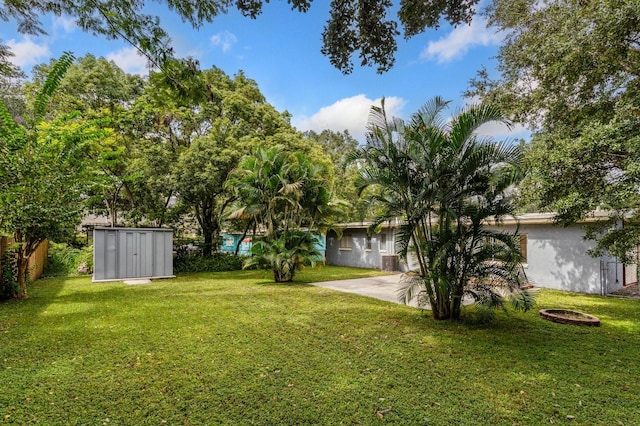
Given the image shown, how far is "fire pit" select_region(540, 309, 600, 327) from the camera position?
21.2 feet

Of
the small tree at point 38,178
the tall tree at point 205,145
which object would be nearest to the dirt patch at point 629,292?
the tall tree at point 205,145

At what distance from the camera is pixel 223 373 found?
409cm

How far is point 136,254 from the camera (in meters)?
12.5

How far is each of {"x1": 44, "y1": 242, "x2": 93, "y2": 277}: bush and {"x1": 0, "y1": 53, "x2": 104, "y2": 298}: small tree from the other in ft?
17.5

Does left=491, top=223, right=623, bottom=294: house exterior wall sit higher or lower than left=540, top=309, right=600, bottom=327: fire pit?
higher

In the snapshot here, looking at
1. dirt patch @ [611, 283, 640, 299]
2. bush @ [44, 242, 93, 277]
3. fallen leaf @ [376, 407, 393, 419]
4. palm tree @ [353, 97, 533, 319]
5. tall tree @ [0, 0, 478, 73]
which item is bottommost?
dirt patch @ [611, 283, 640, 299]

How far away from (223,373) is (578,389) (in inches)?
162

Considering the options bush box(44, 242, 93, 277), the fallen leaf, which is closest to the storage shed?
bush box(44, 242, 93, 277)

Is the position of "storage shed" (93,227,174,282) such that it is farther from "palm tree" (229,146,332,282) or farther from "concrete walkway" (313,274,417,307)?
"concrete walkway" (313,274,417,307)

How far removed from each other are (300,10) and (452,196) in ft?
13.6

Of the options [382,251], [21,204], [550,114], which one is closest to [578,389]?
[550,114]

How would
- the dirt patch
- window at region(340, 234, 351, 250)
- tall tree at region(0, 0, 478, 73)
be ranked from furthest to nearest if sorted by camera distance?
window at region(340, 234, 351, 250), the dirt patch, tall tree at region(0, 0, 478, 73)

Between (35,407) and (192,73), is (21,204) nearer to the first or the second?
(35,407)

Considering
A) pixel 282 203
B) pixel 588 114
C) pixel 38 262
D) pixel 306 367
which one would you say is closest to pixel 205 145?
pixel 282 203
